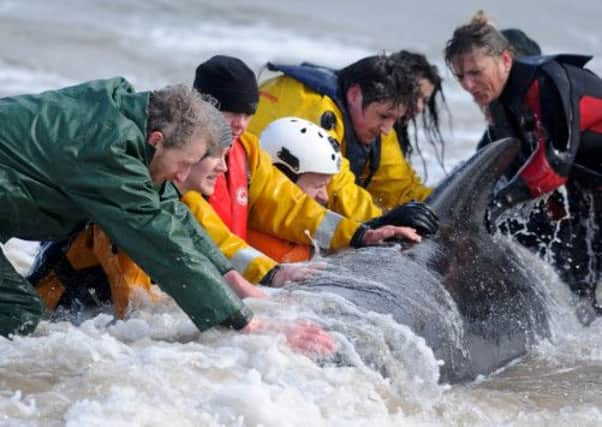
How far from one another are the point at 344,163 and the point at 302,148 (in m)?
0.77

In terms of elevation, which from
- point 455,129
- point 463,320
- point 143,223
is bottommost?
point 455,129

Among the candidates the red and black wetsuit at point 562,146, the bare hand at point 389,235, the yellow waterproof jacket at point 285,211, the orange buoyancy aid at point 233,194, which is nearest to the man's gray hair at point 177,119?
the orange buoyancy aid at point 233,194

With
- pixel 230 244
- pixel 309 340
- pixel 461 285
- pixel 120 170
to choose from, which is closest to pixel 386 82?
pixel 461 285

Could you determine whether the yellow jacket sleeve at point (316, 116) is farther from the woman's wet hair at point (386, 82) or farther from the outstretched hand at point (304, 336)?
the outstretched hand at point (304, 336)

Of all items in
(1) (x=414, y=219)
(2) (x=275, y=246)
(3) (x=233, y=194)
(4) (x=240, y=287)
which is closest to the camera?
(4) (x=240, y=287)

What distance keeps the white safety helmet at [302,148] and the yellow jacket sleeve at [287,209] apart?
38 cm

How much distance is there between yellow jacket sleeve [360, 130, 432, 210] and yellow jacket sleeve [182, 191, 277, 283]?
117 inches

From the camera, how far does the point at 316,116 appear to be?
409 inches

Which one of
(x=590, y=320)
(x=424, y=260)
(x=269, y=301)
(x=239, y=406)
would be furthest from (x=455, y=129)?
(x=239, y=406)

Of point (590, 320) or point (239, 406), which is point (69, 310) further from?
point (590, 320)

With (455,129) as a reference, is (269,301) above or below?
above

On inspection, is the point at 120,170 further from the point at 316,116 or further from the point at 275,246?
the point at 316,116

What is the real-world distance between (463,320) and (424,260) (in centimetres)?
51

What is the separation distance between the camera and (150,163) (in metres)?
6.75
